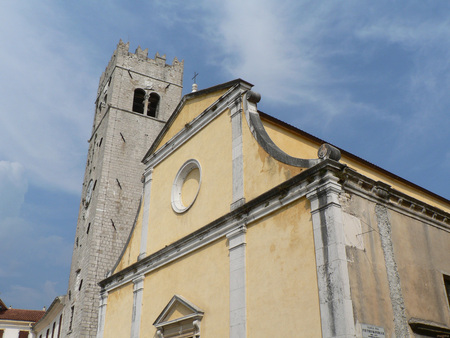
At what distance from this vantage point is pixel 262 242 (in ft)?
29.9

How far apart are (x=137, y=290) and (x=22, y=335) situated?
32.8m

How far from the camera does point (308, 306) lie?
302 inches

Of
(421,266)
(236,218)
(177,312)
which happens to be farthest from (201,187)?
(421,266)

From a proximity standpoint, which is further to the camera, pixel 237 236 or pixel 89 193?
pixel 89 193

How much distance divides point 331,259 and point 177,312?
16.1ft

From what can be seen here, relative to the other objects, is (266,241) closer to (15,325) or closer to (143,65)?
(143,65)

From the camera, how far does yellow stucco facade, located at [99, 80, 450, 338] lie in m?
7.65

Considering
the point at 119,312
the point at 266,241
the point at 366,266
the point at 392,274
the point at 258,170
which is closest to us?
the point at 366,266

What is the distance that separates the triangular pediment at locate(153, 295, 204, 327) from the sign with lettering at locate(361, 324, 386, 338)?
408 centimetres

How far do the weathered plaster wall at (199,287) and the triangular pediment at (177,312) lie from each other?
0.45 feet

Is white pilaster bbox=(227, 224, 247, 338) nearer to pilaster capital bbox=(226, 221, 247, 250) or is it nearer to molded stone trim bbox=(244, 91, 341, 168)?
pilaster capital bbox=(226, 221, 247, 250)

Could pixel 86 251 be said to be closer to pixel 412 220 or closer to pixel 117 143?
pixel 117 143

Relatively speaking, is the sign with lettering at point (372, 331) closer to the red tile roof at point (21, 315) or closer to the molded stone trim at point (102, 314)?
the molded stone trim at point (102, 314)

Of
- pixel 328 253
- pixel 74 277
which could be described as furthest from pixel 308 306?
pixel 74 277
